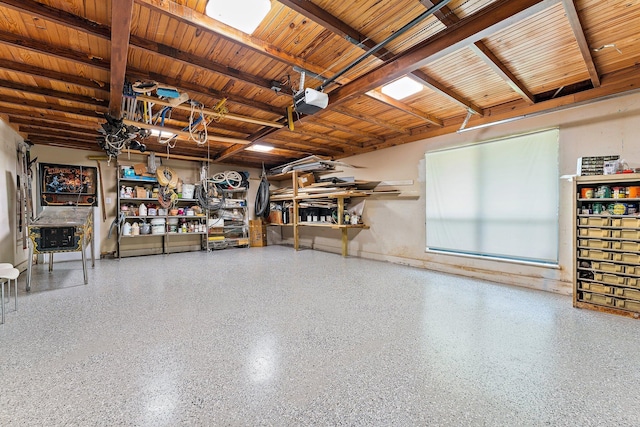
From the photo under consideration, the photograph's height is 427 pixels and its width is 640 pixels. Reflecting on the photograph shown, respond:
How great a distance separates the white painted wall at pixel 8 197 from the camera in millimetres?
3963

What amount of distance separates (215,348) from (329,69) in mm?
2851

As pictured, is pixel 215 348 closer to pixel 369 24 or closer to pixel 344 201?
pixel 369 24

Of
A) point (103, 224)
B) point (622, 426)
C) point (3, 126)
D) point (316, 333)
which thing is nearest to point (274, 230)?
point (103, 224)

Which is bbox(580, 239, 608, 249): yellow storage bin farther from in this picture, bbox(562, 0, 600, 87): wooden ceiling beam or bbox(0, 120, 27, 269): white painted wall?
bbox(0, 120, 27, 269): white painted wall

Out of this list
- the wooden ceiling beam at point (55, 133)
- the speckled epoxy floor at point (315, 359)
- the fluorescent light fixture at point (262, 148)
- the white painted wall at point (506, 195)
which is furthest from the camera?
the fluorescent light fixture at point (262, 148)

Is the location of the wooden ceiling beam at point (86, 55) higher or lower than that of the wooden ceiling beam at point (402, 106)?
higher

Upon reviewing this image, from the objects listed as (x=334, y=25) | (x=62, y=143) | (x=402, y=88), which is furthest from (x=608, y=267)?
(x=62, y=143)

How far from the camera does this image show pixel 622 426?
1.25 meters

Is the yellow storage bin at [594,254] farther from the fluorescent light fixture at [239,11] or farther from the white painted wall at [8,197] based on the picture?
the white painted wall at [8,197]

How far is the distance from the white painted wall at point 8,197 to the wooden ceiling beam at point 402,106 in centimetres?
553

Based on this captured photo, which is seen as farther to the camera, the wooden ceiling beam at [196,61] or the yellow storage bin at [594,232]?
the yellow storage bin at [594,232]

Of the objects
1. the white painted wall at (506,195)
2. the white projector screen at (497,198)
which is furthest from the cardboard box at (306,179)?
the white projector screen at (497,198)

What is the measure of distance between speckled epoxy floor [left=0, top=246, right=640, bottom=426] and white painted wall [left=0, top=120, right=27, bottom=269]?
4.70 ft

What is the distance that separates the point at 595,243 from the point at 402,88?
2707 mm
